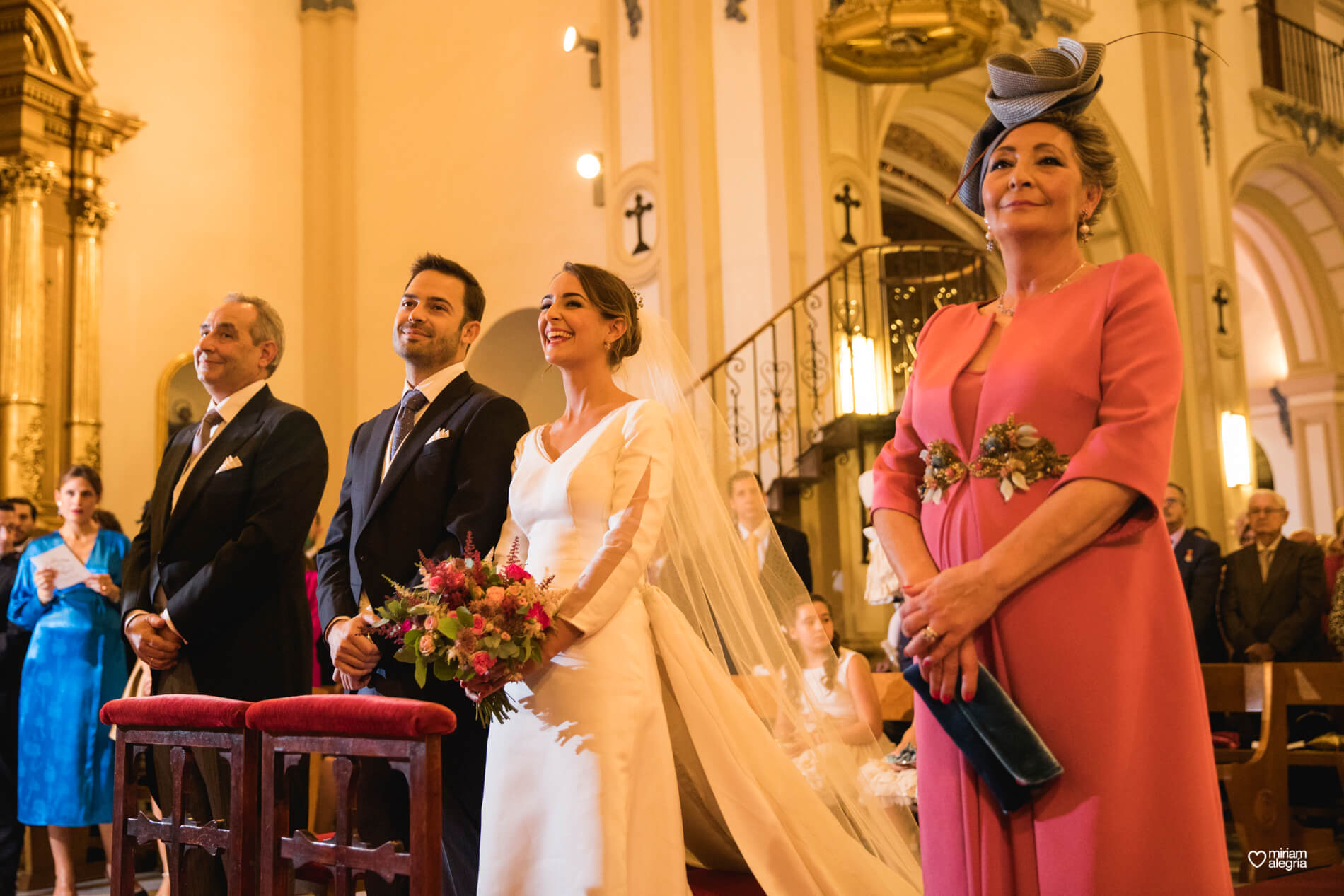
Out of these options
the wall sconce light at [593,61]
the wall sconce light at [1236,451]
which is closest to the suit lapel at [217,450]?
the wall sconce light at [593,61]

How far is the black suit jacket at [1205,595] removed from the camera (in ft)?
22.1

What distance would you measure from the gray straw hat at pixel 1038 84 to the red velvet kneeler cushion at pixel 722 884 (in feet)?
5.72

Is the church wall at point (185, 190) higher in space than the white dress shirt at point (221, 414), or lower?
higher

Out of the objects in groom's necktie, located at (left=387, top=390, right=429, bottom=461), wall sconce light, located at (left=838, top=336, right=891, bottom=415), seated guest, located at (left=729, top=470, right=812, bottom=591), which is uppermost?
wall sconce light, located at (left=838, top=336, right=891, bottom=415)

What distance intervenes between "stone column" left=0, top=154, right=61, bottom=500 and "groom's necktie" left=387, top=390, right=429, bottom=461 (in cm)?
602

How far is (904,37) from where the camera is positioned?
882 cm

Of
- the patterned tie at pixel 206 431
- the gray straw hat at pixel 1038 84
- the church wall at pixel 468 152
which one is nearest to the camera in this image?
the gray straw hat at pixel 1038 84

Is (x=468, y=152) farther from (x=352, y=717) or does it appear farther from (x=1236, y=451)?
(x=352, y=717)

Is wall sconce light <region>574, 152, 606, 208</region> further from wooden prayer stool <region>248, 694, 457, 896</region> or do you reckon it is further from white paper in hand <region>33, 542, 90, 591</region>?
wooden prayer stool <region>248, 694, 457, 896</region>

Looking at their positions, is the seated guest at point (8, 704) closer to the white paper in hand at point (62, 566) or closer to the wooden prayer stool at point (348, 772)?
the white paper in hand at point (62, 566)

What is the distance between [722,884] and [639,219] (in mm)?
7142

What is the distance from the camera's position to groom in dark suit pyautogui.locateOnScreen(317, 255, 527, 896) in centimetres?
292

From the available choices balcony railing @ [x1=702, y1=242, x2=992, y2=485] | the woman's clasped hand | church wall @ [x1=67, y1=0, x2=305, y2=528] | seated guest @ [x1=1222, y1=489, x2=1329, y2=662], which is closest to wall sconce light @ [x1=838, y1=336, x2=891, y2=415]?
balcony railing @ [x1=702, y1=242, x2=992, y2=485]

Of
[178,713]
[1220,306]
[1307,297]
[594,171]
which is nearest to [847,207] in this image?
[594,171]
